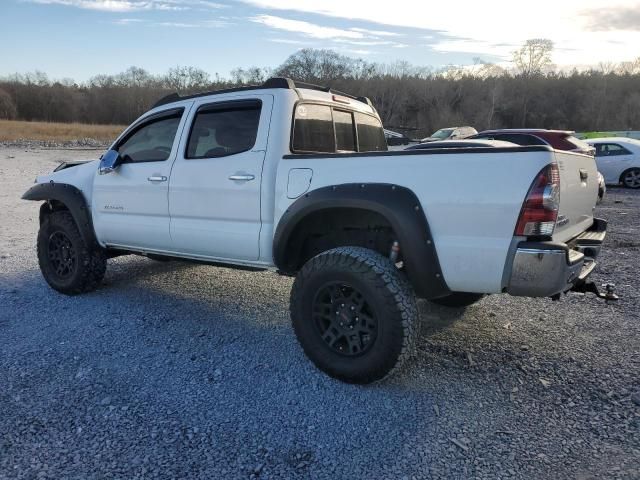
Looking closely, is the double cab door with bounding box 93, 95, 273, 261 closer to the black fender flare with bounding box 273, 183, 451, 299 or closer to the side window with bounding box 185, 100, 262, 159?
the side window with bounding box 185, 100, 262, 159

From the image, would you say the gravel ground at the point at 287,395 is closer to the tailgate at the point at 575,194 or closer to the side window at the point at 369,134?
the tailgate at the point at 575,194

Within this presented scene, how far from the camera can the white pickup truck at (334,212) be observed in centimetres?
308

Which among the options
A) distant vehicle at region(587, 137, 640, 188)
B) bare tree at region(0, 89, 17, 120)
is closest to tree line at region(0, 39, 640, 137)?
bare tree at region(0, 89, 17, 120)

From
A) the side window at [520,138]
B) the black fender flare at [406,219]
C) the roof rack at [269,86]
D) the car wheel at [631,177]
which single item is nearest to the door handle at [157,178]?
the roof rack at [269,86]

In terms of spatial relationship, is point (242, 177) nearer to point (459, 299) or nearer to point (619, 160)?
point (459, 299)

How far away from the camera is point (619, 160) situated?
15703 mm

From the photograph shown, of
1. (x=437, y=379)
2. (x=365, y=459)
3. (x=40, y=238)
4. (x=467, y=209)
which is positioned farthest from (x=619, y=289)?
(x=40, y=238)

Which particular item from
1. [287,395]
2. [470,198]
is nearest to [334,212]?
[470,198]

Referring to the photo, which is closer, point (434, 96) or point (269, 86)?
point (269, 86)

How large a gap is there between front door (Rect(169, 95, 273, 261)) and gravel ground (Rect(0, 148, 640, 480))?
81cm

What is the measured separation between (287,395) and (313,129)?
7.32ft

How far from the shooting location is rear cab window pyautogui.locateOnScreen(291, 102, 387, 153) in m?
4.31

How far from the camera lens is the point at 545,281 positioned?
3020 mm

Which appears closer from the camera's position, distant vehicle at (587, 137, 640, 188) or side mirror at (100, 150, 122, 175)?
side mirror at (100, 150, 122, 175)
